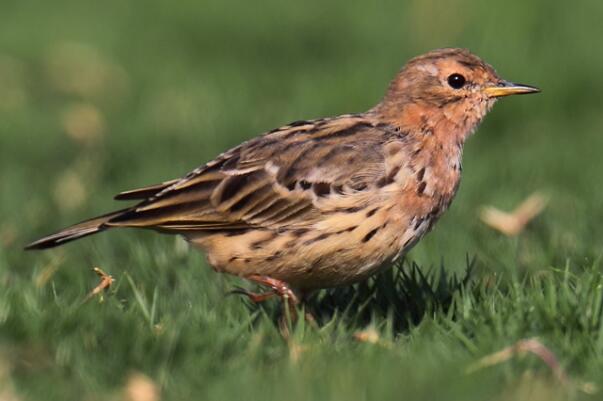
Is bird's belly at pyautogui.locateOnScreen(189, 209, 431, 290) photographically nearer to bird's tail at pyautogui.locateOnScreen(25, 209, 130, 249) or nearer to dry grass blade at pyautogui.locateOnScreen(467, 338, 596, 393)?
bird's tail at pyautogui.locateOnScreen(25, 209, 130, 249)

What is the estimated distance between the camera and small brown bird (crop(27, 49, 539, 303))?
259 inches

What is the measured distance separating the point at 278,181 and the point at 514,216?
6.44ft

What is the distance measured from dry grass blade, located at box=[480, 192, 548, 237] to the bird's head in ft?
3.69

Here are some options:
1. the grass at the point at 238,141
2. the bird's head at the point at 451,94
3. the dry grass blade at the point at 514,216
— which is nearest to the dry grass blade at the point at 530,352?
the grass at the point at 238,141

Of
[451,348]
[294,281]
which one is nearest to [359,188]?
[294,281]

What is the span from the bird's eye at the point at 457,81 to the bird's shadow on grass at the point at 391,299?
0.91m

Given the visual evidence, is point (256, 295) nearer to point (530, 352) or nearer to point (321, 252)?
point (321, 252)

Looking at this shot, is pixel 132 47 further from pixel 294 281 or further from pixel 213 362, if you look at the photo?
pixel 213 362

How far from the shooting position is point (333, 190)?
22.1ft

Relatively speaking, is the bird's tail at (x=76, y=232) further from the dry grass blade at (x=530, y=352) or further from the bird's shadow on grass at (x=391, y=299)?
the dry grass blade at (x=530, y=352)

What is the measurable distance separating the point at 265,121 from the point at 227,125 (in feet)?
1.04

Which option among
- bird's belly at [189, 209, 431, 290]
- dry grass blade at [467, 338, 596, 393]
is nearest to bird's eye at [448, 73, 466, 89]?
bird's belly at [189, 209, 431, 290]

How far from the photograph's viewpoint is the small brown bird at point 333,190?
21.6ft

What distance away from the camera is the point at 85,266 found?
8.18 meters
